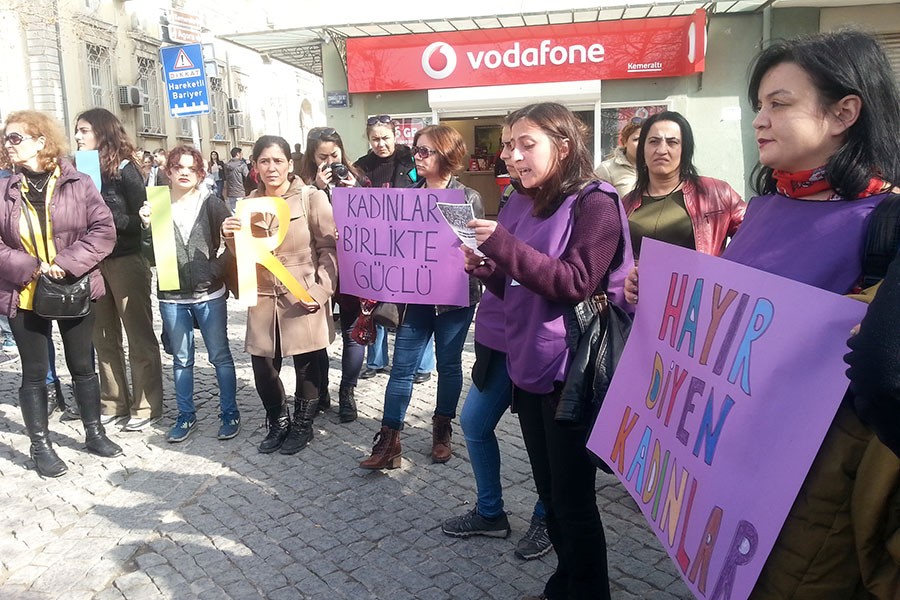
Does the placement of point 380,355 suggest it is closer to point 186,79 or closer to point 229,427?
point 229,427

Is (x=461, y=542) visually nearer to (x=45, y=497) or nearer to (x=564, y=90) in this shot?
(x=45, y=497)

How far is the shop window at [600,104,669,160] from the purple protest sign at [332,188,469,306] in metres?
7.25

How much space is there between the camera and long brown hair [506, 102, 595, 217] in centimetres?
235

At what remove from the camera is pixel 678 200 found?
3.45m

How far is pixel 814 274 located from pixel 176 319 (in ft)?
13.2

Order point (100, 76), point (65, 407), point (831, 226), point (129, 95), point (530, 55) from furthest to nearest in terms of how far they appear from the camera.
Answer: point (129, 95) < point (100, 76) < point (530, 55) < point (65, 407) < point (831, 226)

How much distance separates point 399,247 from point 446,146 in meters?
0.66

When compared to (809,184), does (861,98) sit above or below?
above

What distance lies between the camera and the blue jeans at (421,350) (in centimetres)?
393

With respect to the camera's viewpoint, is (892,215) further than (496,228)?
No

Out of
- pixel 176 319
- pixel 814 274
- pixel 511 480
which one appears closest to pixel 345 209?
pixel 176 319

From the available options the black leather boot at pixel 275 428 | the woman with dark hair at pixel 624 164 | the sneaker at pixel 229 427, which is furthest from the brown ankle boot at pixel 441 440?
the woman with dark hair at pixel 624 164

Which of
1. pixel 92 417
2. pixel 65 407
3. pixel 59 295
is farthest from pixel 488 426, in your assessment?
pixel 65 407

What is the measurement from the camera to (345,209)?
423cm
